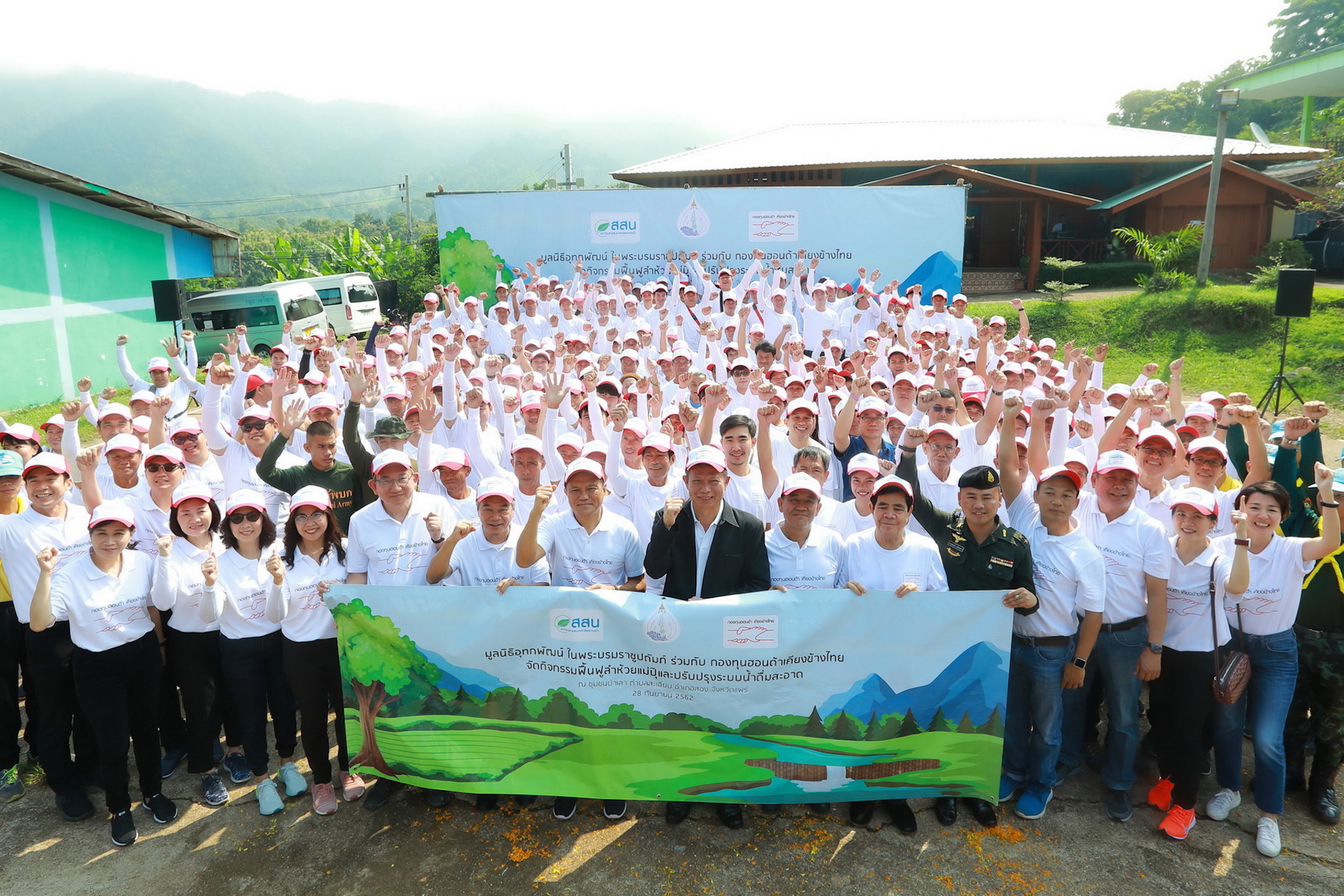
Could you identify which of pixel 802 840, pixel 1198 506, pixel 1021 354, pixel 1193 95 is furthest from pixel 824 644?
pixel 1193 95

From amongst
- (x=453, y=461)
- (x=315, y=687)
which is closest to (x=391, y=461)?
(x=453, y=461)

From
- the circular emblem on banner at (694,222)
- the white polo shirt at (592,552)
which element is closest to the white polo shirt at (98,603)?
the white polo shirt at (592,552)

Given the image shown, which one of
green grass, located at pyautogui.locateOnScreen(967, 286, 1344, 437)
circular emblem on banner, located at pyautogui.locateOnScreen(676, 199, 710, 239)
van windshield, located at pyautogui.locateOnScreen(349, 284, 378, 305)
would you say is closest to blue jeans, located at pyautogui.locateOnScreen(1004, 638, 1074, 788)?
green grass, located at pyautogui.locateOnScreen(967, 286, 1344, 437)

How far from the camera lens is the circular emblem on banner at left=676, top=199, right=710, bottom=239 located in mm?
17828

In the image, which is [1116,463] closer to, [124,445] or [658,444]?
[658,444]

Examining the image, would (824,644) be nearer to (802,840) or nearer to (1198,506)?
(802,840)

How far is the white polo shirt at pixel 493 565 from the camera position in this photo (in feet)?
15.5

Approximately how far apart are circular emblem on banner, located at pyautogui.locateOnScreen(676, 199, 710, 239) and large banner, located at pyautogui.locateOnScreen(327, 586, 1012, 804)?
1438 cm

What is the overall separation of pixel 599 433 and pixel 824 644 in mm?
3175

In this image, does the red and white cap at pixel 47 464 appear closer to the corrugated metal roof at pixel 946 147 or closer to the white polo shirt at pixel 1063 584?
the white polo shirt at pixel 1063 584

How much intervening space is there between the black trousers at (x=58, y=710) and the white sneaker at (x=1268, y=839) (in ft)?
20.0

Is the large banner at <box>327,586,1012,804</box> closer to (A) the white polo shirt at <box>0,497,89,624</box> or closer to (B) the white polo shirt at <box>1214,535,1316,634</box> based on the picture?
(B) the white polo shirt at <box>1214,535,1316,634</box>

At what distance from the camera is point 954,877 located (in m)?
4.21

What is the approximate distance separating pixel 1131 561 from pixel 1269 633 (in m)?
0.81
